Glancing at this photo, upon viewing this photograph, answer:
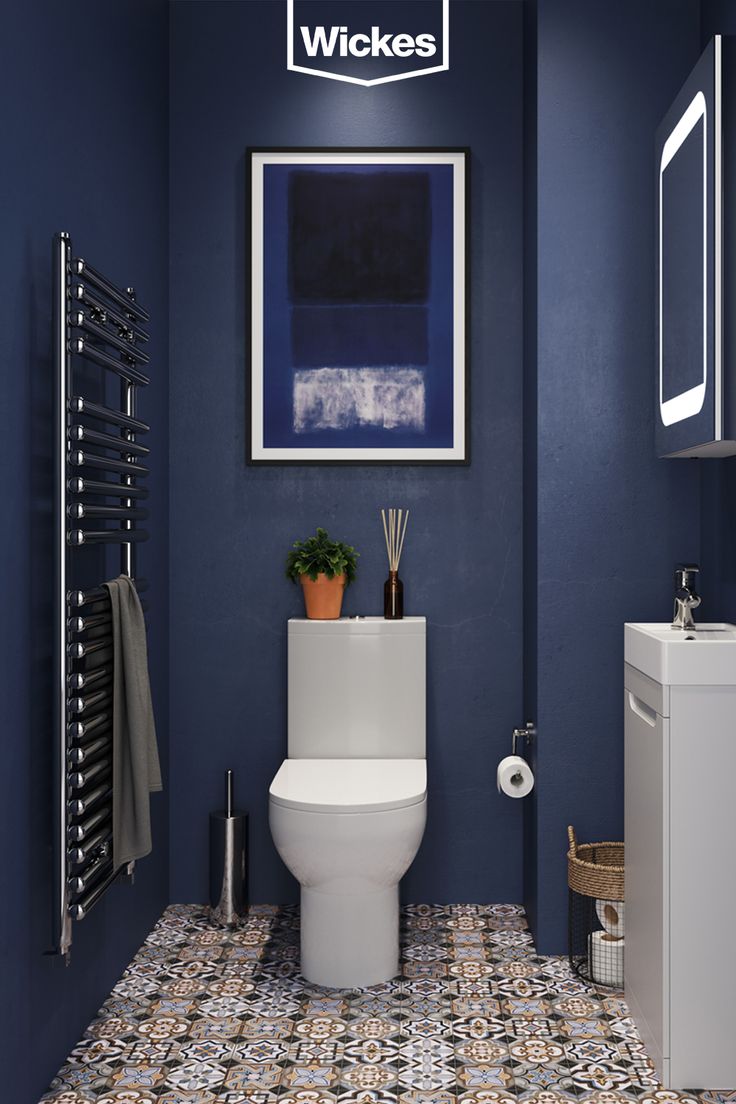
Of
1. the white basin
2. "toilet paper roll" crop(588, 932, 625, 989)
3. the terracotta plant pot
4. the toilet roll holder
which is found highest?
the terracotta plant pot

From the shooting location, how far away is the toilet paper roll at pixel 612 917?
250 cm

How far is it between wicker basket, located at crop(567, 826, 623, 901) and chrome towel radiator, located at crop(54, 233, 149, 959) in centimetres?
113

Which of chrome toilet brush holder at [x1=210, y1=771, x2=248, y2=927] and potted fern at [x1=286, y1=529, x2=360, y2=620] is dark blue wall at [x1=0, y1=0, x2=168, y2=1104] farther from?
potted fern at [x1=286, y1=529, x2=360, y2=620]

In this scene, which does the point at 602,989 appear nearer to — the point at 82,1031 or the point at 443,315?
the point at 82,1031

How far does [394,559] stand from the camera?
299cm

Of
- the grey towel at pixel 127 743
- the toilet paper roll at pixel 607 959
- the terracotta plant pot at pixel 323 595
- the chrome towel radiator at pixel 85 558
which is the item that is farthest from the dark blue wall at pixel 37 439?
the toilet paper roll at pixel 607 959

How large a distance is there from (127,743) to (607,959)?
1.30 meters

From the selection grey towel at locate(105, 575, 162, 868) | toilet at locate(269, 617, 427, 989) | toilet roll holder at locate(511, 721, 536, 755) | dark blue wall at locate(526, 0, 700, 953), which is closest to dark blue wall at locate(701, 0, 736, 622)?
dark blue wall at locate(526, 0, 700, 953)

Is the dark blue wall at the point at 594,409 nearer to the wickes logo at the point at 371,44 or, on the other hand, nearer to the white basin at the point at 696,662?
the white basin at the point at 696,662

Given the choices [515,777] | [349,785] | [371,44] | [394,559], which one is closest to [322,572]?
[394,559]

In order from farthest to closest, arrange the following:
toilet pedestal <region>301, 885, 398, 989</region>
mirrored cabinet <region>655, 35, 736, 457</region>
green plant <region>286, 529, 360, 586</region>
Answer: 1. green plant <region>286, 529, 360, 586</region>
2. toilet pedestal <region>301, 885, 398, 989</region>
3. mirrored cabinet <region>655, 35, 736, 457</region>

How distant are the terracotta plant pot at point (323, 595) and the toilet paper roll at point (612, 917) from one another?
1.06m

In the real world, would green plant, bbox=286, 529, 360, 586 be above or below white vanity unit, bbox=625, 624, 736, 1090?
above

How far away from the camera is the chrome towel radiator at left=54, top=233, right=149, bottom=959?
6.04 ft
